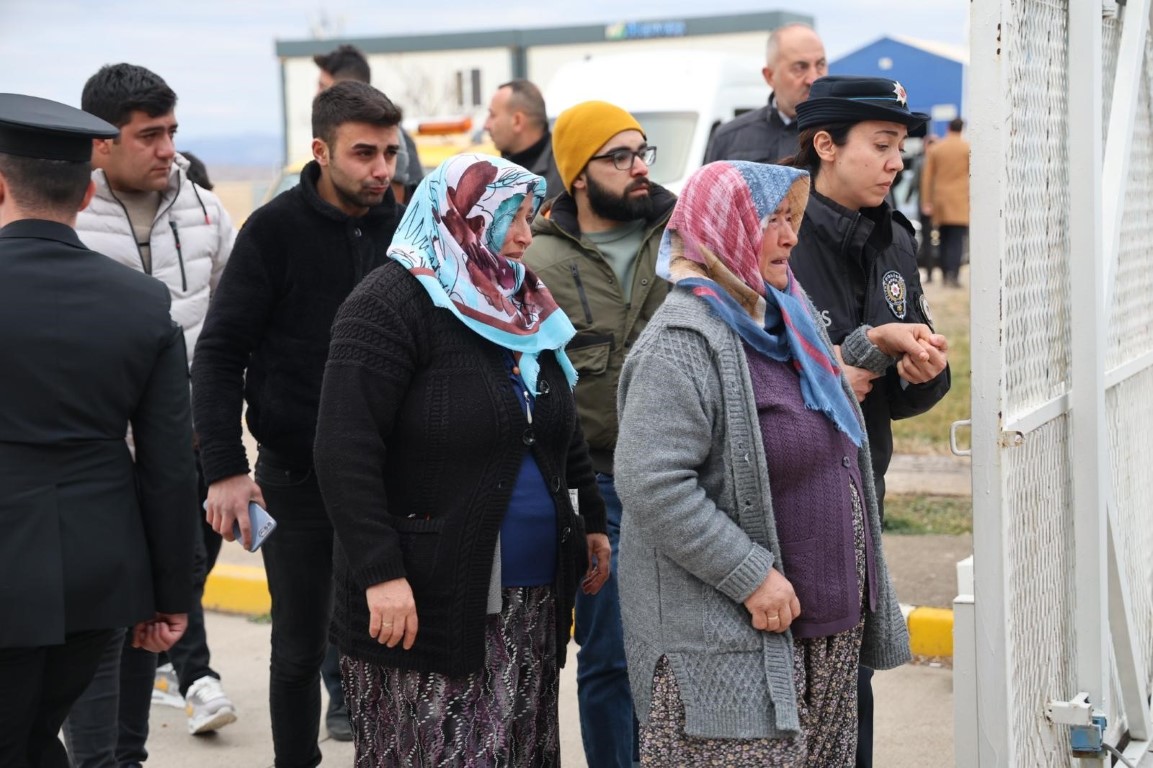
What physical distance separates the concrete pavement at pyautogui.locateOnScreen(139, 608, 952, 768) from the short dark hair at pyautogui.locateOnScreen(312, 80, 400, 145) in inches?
85.5

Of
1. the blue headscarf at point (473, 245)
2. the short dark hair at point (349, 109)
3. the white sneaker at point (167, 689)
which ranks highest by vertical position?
the short dark hair at point (349, 109)

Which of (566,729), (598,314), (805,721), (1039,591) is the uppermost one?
(598,314)

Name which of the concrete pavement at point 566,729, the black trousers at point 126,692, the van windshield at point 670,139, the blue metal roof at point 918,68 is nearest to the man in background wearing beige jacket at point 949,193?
the van windshield at point 670,139

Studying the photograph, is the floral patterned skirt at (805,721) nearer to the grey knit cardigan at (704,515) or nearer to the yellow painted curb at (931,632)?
the grey knit cardigan at (704,515)

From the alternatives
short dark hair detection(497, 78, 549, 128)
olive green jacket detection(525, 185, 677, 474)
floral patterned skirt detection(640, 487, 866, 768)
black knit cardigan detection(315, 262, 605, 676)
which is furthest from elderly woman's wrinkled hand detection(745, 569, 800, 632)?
short dark hair detection(497, 78, 549, 128)

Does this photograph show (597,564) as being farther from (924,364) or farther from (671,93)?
(671,93)

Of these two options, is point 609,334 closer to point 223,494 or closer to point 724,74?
point 223,494

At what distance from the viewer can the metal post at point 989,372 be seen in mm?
2930

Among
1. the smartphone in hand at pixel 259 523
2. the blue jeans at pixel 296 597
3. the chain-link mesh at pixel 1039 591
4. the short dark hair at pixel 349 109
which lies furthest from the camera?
the blue jeans at pixel 296 597

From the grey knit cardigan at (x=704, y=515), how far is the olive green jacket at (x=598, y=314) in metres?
1.09

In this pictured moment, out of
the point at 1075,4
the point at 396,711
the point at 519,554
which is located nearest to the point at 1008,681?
the point at 519,554

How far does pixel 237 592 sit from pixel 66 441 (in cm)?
399

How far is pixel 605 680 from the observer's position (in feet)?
13.2

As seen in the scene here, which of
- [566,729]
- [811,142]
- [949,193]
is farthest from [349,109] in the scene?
[949,193]
